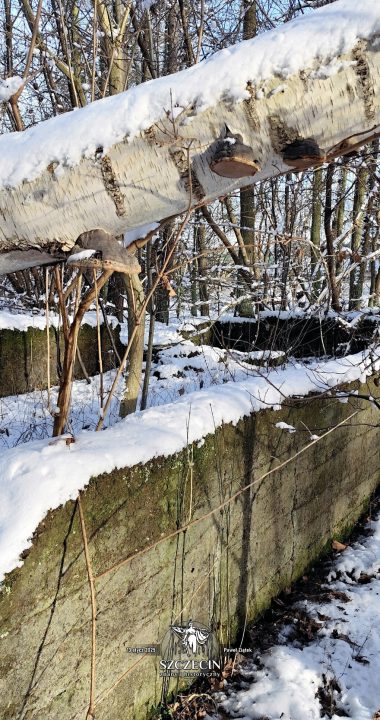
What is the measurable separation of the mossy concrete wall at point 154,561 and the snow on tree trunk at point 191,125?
110cm

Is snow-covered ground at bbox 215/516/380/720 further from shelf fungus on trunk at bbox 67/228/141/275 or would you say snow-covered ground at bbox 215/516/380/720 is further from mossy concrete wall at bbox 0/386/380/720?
shelf fungus on trunk at bbox 67/228/141/275

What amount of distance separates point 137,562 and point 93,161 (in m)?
1.69

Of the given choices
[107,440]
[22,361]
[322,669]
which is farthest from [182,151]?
[22,361]

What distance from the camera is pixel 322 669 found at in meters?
2.71

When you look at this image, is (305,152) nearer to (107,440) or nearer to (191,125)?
(191,125)

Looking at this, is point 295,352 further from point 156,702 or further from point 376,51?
point 376,51

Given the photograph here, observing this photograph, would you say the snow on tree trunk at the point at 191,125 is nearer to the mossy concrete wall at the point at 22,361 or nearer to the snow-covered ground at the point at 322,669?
the snow-covered ground at the point at 322,669

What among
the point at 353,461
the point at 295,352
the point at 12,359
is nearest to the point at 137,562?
the point at 353,461

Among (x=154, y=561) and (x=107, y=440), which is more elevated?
(x=107, y=440)

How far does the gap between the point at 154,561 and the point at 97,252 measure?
5.20ft

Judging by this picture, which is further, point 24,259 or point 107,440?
point 107,440

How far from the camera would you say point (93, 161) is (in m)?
1.16

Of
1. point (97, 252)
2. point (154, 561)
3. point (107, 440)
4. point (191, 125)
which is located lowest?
point (154, 561)

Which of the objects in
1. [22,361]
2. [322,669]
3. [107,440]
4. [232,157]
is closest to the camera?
[232,157]
